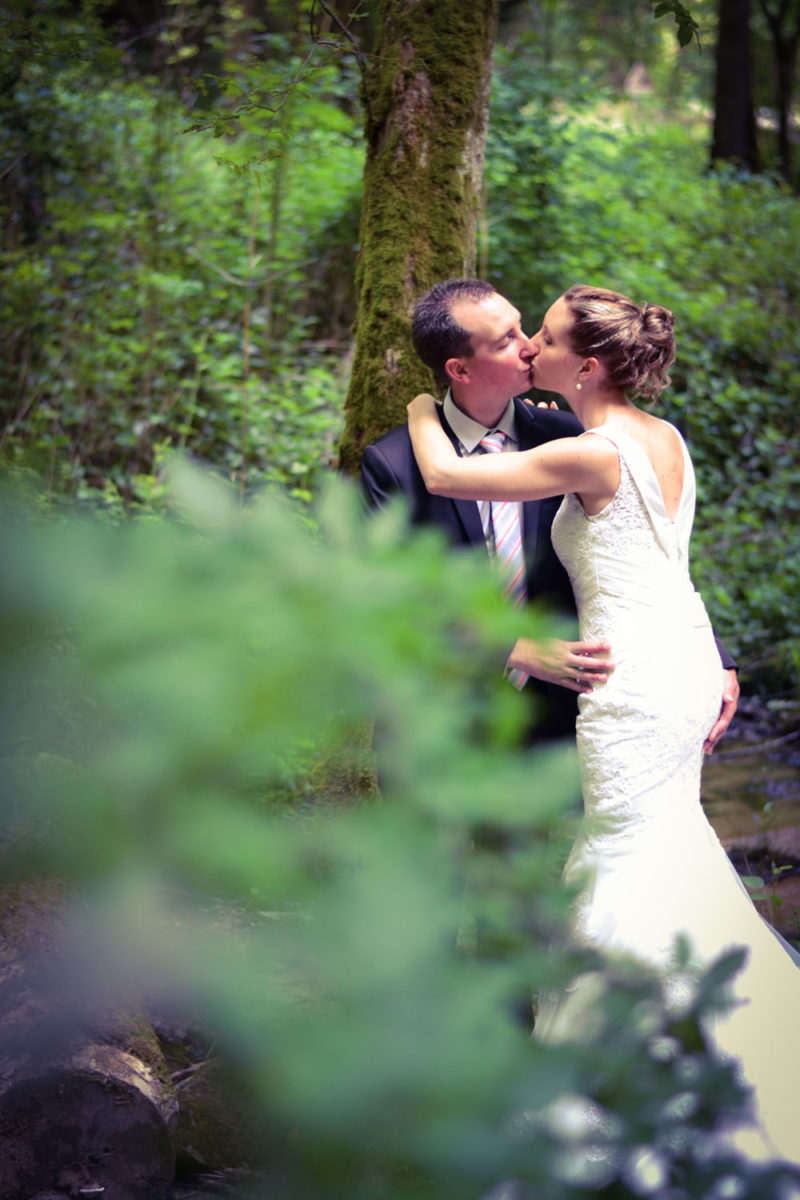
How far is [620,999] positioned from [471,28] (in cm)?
358

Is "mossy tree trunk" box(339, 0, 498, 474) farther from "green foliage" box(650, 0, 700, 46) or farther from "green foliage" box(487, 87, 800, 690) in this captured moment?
"green foliage" box(487, 87, 800, 690)

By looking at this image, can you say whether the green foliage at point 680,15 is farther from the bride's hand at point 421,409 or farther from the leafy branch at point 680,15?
the bride's hand at point 421,409

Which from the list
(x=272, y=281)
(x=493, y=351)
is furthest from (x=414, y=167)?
Result: (x=272, y=281)

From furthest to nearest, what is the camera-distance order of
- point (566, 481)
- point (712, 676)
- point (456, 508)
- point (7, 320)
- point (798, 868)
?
point (7, 320) → point (798, 868) → point (456, 508) → point (712, 676) → point (566, 481)

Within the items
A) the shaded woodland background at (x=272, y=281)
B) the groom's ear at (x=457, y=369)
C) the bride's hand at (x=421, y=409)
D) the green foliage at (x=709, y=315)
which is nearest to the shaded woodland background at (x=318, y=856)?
the bride's hand at (x=421, y=409)

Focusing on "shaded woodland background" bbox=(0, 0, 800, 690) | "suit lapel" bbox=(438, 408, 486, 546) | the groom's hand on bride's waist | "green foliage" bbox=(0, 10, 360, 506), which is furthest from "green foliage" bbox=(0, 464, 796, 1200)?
"green foliage" bbox=(0, 10, 360, 506)

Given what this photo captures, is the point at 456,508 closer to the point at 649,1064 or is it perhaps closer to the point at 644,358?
the point at 644,358

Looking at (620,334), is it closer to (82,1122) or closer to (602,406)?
(602,406)

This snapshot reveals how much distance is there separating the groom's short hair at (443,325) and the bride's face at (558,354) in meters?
0.26

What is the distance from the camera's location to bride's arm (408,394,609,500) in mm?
2400

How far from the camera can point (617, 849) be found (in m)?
2.53

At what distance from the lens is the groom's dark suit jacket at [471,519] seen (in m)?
2.83

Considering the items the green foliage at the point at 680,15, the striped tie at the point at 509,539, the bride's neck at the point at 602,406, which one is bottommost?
the striped tie at the point at 509,539

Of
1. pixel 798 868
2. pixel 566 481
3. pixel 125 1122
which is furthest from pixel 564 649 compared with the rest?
pixel 798 868
